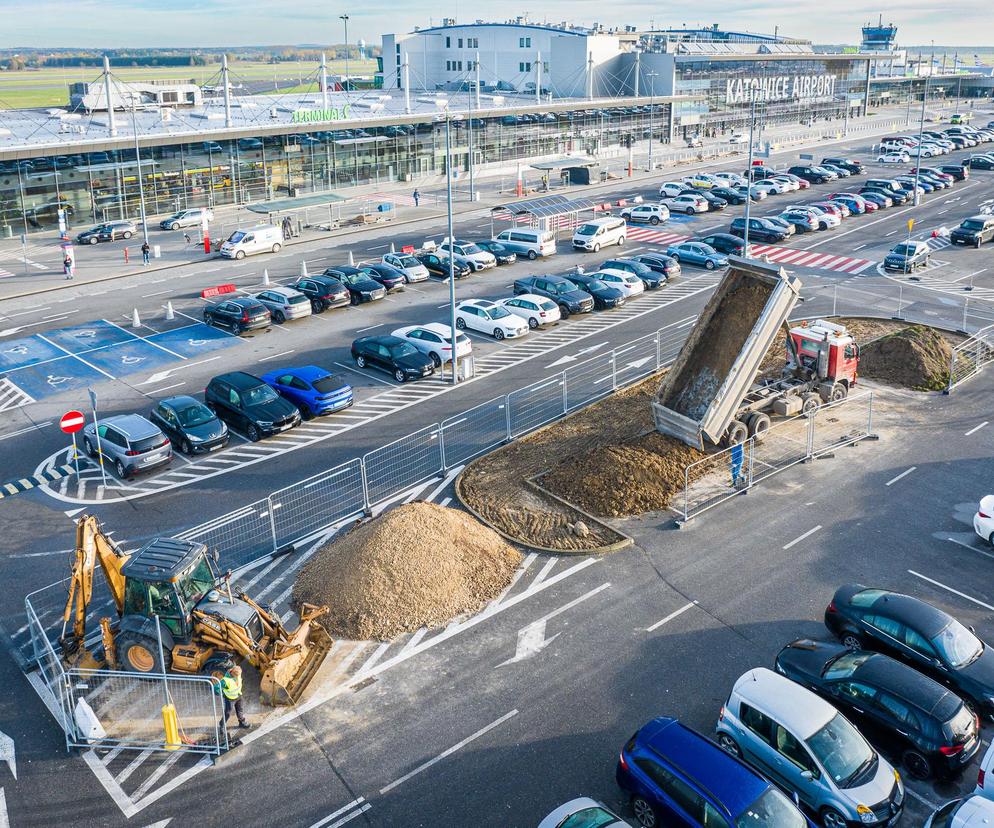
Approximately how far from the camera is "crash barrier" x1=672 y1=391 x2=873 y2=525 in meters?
23.0

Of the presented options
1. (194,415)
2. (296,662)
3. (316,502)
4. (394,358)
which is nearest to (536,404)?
(394,358)

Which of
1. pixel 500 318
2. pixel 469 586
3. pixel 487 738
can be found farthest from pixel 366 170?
pixel 487 738

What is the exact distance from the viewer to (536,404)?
28828mm

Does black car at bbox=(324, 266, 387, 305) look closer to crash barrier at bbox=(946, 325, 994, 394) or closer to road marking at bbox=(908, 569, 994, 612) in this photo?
crash barrier at bbox=(946, 325, 994, 394)

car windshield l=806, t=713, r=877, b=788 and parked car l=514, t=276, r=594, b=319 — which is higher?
parked car l=514, t=276, r=594, b=319

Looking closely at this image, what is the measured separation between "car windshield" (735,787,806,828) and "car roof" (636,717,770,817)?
0.25ft

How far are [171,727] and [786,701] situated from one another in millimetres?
9843

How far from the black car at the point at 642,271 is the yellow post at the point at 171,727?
3183 cm

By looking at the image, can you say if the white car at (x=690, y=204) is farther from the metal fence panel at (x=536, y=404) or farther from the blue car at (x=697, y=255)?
the metal fence panel at (x=536, y=404)

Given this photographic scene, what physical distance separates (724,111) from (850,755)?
10255 centimetres

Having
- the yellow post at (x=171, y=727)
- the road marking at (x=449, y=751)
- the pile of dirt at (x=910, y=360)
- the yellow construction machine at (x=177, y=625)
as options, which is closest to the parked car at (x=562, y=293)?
the pile of dirt at (x=910, y=360)

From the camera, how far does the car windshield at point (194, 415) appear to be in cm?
2647

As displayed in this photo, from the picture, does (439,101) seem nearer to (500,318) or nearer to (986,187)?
(986,187)

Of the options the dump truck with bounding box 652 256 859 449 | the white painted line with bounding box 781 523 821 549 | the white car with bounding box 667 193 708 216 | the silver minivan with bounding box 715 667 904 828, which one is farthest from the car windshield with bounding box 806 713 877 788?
the white car with bounding box 667 193 708 216
